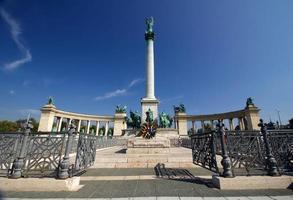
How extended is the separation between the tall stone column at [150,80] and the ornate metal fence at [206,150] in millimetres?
24389

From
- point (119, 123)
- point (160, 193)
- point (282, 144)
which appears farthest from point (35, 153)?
point (119, 123)

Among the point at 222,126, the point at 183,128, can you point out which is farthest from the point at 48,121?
the point at 222,126

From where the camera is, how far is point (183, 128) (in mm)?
51031

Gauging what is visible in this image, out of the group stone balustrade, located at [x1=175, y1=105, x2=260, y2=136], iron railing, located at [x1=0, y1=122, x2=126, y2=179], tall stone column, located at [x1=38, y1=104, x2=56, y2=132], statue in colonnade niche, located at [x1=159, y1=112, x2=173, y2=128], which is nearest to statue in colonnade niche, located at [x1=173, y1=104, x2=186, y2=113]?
stone balustrade, located at [x1=175, y1=105, x2=260, y2=136]

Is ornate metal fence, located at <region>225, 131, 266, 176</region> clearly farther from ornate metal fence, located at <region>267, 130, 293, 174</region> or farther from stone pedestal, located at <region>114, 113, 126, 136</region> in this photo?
stone pedestal, located at <region>114, 113, 126, 136</region>

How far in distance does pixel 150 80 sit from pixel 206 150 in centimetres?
2980

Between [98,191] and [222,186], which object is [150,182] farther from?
[222,186]

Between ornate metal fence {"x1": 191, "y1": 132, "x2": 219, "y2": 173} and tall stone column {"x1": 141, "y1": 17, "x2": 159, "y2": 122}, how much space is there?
24.4 meters

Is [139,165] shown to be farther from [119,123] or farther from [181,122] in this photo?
[181,122]

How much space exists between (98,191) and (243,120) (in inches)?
2015

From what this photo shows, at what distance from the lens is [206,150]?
26.3ft

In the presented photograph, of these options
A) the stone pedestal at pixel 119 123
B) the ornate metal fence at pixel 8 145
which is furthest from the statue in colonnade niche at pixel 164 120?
the ornate metal fence at pixel 8 145

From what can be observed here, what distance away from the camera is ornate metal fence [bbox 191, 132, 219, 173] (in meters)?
7.27

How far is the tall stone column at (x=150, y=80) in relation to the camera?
33.8 m
